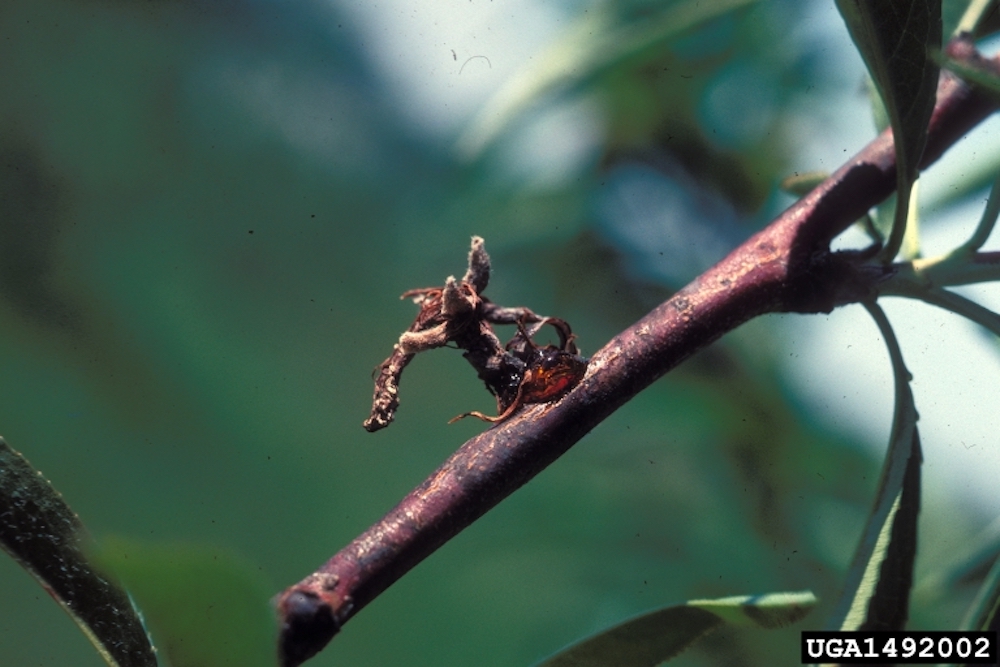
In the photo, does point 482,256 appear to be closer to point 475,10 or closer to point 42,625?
point 475,10

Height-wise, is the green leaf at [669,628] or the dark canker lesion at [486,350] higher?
the dark canker lesion at [486,350]

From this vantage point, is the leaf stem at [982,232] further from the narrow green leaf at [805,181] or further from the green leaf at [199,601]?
the green leaf at [199,601]

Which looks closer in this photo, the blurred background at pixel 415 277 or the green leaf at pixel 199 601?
the green leaf at pixel 199 601

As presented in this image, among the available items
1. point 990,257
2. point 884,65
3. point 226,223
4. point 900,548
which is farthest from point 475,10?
point 900,548

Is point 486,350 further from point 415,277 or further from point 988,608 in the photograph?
point 415,277

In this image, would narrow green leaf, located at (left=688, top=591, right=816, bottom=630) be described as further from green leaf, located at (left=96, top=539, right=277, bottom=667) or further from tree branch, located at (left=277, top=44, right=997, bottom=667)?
green leaf, located at (left=96, top=539, right=277, bottom=667)

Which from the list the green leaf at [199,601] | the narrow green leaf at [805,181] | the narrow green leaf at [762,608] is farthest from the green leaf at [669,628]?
the narrow green leaf at [805,181]
